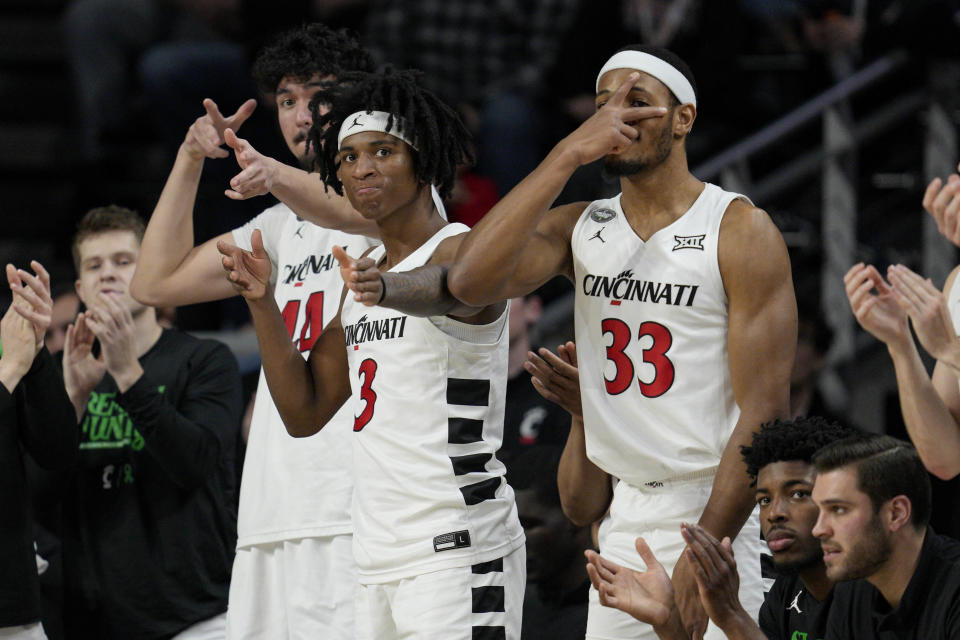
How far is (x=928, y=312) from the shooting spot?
413 centimetres

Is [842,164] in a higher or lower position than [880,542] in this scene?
higher

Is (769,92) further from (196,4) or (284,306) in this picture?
(284,306)

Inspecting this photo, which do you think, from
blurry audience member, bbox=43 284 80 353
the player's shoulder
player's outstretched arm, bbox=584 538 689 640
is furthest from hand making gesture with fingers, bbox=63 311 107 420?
the player's shoulder

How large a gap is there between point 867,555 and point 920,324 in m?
0.67

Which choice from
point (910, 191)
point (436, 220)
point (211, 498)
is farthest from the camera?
point (910, 191)

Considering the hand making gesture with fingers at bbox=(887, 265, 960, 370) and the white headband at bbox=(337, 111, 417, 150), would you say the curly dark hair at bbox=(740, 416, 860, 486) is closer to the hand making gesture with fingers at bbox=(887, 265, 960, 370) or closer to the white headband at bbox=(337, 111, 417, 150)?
the hand making gesture with fingers at bbox=(887, 265, 960, 370)

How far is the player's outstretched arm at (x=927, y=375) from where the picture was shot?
4.14 m

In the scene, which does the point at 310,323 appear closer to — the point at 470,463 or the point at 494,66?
the point at 470,463

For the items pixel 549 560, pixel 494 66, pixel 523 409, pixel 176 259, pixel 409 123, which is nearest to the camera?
pixel 409 123

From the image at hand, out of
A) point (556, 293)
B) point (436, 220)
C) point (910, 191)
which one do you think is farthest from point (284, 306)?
point (910, 191)

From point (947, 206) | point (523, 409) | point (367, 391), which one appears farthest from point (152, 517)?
point (947, 206)

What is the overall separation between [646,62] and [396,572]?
158cm

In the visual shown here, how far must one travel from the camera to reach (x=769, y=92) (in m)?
8.62

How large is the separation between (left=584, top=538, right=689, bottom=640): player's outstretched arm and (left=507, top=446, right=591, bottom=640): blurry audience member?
1.55 meters
